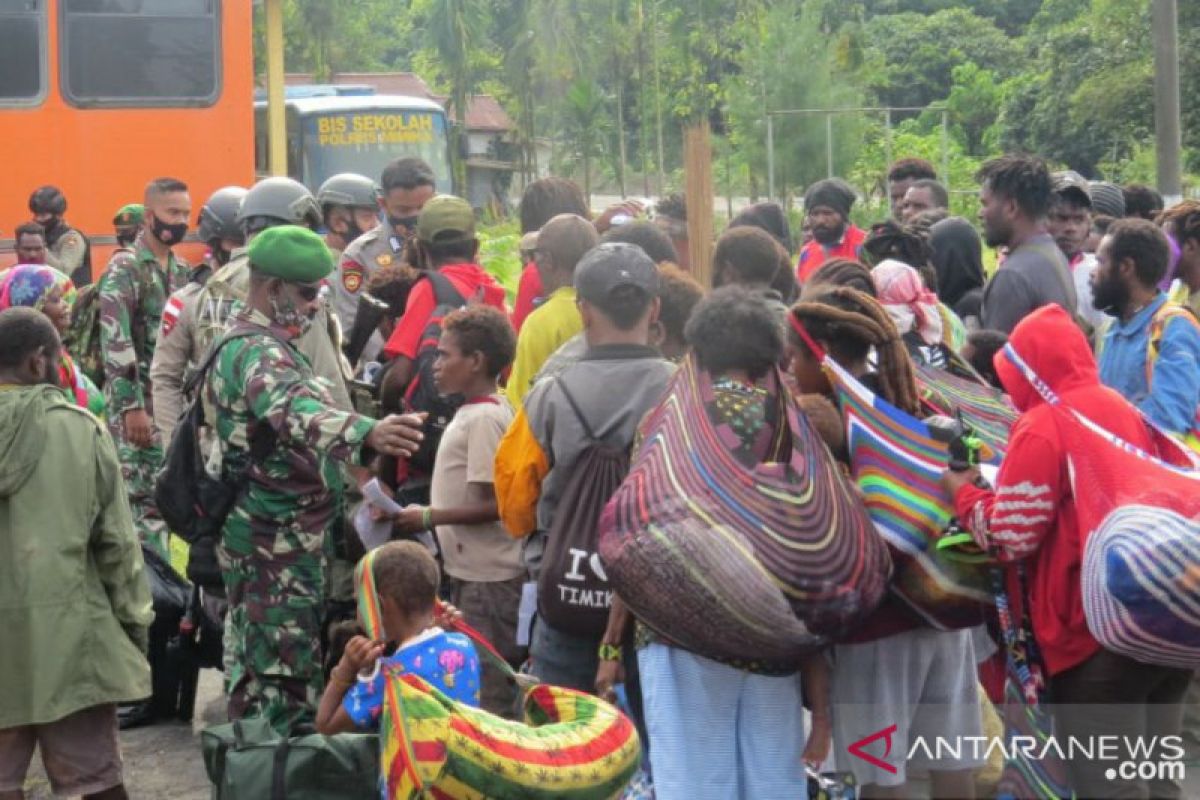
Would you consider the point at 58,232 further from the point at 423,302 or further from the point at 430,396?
the point at 430,396

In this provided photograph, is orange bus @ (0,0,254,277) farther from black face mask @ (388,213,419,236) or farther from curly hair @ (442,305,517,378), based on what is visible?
curly hair @ (442,305,517,378)

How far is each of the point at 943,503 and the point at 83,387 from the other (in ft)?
11.6

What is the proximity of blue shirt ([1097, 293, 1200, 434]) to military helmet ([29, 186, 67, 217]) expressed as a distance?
8108 mm

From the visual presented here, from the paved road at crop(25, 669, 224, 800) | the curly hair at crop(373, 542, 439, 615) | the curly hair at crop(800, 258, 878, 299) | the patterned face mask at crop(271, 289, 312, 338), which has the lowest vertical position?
the paved road at crop(25, 669, 224, 800)

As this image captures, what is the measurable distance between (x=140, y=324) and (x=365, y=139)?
13.8 m

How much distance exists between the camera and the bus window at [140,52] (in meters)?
13.1

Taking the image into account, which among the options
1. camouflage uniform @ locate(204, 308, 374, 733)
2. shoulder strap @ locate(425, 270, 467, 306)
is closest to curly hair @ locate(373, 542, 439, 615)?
camouflage uniform @ locate(204, 308, 374, 733)

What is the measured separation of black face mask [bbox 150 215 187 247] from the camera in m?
8.32

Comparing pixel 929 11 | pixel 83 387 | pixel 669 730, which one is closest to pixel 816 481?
pixel 669 730

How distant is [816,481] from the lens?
4.53 m

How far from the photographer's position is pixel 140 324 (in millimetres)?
8367

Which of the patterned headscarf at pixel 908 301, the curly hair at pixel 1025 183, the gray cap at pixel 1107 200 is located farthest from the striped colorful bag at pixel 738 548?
the gray cap at pixel 1107 200

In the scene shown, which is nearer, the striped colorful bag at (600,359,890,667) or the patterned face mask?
the striped colorful bag at (600,359,890,667)

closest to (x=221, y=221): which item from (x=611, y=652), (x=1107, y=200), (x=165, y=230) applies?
(x=165, y=230)
